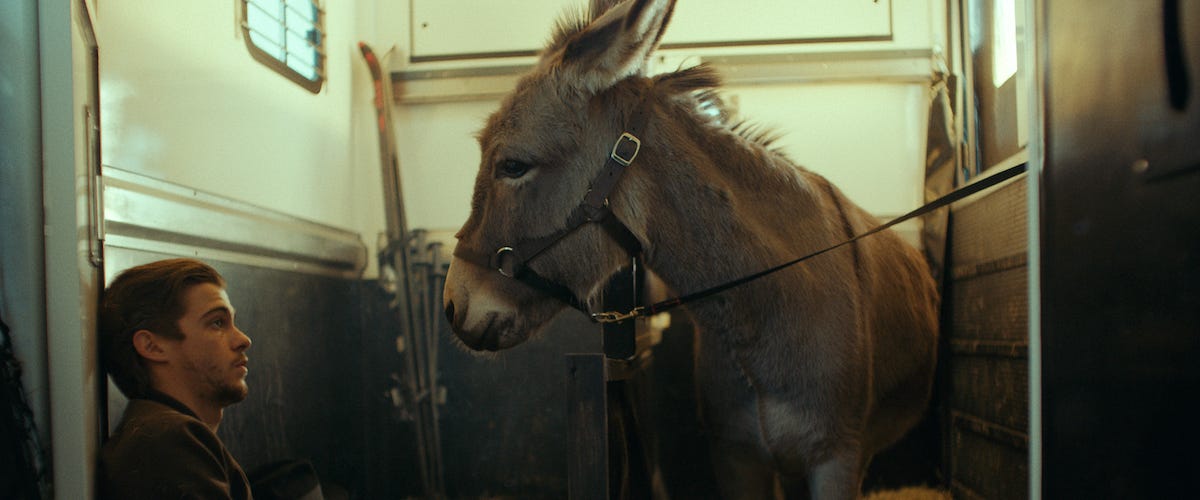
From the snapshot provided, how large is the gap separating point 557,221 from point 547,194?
8cm

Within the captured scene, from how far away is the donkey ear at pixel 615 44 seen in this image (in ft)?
5.85

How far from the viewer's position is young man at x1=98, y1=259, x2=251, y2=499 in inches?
55.3

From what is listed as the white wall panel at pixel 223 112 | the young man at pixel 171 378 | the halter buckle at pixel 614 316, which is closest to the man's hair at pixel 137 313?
the young man at pixel 171 378

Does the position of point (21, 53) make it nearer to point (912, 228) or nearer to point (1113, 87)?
point (1113, 87)

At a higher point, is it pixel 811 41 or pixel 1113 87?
pixel 811 41

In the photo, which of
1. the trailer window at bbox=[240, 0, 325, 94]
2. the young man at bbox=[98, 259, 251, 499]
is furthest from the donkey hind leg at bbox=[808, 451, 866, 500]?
the trailer window at bbox=[240, 0, 325, 94]

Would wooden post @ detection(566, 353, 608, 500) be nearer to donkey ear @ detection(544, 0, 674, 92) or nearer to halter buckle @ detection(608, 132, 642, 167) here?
halter buckle @ detection(608, 132, 642, 167)

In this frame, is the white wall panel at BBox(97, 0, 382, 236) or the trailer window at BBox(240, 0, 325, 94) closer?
the white wall panel at BBox(97, 0, 382, 236)

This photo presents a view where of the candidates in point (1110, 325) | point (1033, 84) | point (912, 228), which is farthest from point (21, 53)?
point (912, 228)

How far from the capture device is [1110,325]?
123 cm

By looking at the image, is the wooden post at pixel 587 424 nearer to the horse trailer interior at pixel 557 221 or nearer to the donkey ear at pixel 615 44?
the horse trailer interior at pixel 557 221

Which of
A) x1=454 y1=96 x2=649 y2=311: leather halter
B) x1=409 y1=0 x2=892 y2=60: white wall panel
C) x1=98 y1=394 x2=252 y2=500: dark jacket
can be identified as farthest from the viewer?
Answer: x1=409 y1=0 x2=892 y2=60: white wall panel

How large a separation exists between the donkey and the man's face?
1.71 ft

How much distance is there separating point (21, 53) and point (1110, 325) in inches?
75.5
